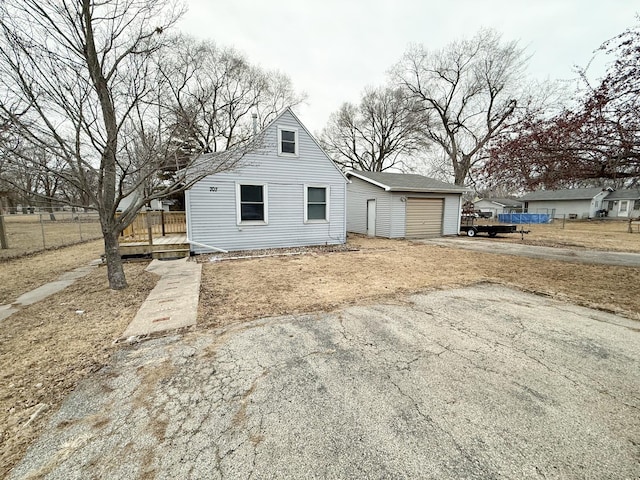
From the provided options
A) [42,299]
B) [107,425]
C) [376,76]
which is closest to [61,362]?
[107,425]

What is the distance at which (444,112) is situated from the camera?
76.5ft

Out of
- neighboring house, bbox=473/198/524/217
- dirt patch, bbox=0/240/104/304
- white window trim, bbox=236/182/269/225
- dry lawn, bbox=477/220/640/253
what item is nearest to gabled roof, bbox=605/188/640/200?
neighboring house, bbox=473/198/524/217

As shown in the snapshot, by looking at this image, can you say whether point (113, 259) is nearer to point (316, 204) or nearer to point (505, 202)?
point (316, 204)

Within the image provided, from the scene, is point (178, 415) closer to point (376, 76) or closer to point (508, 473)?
point (508, 473)

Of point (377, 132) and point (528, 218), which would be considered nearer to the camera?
point (377, 132)

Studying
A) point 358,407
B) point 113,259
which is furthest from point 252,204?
point 358,407

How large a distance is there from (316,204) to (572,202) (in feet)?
133

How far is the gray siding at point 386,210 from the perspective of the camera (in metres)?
13.5

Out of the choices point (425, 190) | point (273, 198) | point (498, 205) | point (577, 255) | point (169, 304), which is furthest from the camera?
point (498, 205)

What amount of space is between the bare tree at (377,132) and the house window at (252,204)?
19790mm

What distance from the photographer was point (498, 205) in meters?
45.9

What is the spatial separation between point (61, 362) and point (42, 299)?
3210 millimetres

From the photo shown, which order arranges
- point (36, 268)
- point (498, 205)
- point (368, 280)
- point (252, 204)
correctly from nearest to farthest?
point (368, 280), point (36, 268), point (252, 204), point (498, 205)

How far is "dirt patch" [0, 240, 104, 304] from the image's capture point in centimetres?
564
